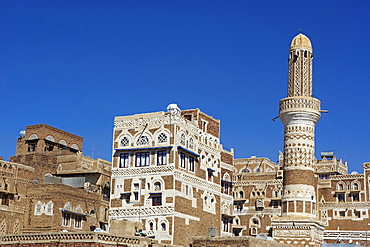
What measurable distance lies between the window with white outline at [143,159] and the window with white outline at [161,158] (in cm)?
108

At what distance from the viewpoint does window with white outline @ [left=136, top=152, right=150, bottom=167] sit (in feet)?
194

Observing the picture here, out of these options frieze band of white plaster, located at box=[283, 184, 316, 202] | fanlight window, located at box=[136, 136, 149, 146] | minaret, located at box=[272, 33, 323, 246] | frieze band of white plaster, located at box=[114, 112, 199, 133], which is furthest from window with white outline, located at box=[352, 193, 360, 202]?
fanlight window, located at box=[136, 136, 149, 146]

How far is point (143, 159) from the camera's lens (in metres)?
59.4

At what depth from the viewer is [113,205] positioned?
59750mm

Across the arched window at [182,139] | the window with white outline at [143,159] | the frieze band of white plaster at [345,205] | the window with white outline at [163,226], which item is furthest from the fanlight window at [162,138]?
the frieze band of white plaster at [345,205]

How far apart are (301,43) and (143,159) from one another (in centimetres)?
1808

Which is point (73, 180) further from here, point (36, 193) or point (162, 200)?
point (162, 200)

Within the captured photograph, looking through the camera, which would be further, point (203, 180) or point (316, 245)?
point (203, 180)

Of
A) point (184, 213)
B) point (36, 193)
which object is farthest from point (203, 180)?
point (36, 193)

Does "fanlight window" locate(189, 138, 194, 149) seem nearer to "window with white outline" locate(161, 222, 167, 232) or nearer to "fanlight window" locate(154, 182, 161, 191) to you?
"fanlight window" locate(154, 182, 161, 191)

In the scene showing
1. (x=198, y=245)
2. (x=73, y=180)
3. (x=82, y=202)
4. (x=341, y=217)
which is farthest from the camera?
(x=341, y=217)

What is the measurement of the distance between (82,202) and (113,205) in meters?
3.65

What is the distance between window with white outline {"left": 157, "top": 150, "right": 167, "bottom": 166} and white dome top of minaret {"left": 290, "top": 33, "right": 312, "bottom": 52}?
1521 cm

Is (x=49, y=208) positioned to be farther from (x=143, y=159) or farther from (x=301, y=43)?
(x=301, y=43)
